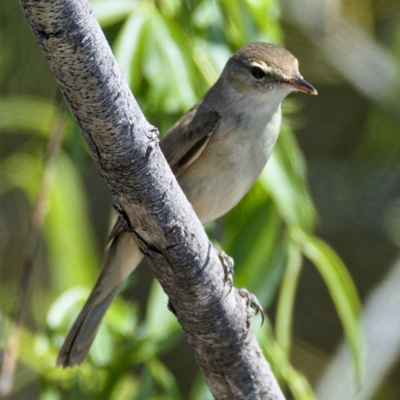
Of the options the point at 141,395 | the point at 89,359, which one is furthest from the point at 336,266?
the point at 89,359

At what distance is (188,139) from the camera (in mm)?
2777

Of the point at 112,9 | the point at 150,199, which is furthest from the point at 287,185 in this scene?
the point at 150,199

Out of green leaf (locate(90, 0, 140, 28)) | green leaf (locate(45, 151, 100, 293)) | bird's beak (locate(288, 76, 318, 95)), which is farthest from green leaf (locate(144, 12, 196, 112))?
green leaf (locate(45, 151, 100, 293))

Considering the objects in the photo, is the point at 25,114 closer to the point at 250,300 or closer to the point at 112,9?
the point at 112,9

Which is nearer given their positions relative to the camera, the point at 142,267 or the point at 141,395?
the point at 141,395

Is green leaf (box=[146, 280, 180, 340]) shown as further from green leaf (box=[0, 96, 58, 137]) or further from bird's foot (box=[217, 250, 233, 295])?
green leaf (box=[0, 96, 58, 137])

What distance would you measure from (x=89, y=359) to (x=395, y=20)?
3.73 metres

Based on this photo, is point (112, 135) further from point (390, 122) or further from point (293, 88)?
point (390, 122)

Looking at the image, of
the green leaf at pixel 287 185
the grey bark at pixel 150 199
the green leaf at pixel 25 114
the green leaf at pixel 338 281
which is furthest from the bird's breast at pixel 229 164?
the green leaf at pixel 25 114

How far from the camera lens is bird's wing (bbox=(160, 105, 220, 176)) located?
A: 278 centimetres

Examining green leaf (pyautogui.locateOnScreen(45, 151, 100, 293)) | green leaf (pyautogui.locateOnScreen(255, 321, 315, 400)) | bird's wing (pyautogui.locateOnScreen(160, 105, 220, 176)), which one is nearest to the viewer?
green leaf (pyautogui.locateOnScreen(255, 321, 315, 400))

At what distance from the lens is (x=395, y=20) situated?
5684 millimetres

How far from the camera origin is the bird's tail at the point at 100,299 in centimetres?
282

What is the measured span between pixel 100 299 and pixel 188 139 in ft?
2.24
